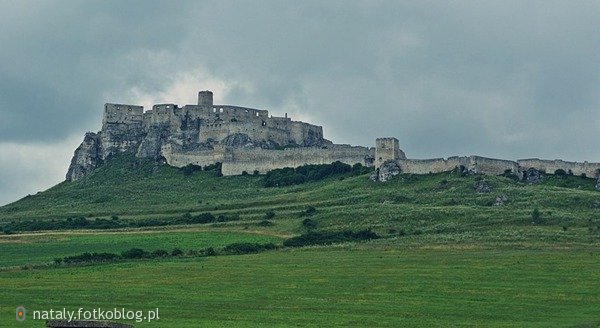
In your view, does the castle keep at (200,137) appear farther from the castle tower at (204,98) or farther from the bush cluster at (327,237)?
the bush cluster at (327,237)

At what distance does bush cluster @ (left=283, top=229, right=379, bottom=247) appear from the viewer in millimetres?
81562

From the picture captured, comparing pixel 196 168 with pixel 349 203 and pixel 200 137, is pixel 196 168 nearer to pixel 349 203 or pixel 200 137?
pixel 200 137

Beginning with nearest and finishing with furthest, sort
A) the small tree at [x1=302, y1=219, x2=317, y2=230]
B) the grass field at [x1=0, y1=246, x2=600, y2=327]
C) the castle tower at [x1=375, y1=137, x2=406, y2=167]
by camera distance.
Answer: the grass field at [x1=0, y1=246, x2=600, y2=327] → the small tree at [x1=302, y1=219, x2=317, y2=230] → the castle tower at [x1=375, y1=137, x2=406, y2=167]

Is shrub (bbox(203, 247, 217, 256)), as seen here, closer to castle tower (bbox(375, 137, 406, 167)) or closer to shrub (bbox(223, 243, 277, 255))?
shrub (bbox(223, 243, 277, 255))

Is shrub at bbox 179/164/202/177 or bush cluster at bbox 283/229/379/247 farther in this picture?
shrub at bbox 179/164/202/177

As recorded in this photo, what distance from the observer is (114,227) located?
101m

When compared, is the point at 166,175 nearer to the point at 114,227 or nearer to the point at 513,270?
the point at 114,227

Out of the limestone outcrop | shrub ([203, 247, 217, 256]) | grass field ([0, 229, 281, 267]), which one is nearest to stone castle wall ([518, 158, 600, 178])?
the limestone outcrop

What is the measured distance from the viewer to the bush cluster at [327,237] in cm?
8156

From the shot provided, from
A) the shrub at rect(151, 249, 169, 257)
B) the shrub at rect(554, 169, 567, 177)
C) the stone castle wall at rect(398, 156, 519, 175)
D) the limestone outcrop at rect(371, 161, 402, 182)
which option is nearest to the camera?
the shrub at rect(151, 249, 169, 257)

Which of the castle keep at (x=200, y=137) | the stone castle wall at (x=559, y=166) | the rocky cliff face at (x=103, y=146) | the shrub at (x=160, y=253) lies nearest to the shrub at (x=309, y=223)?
the shrub at (x=160, y=253)

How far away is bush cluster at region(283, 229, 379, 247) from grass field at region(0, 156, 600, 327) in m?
1.55

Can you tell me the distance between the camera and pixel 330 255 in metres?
71.9

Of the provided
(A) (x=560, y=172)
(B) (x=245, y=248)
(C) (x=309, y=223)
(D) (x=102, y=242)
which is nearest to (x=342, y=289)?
(B) (x=245, y=248)
